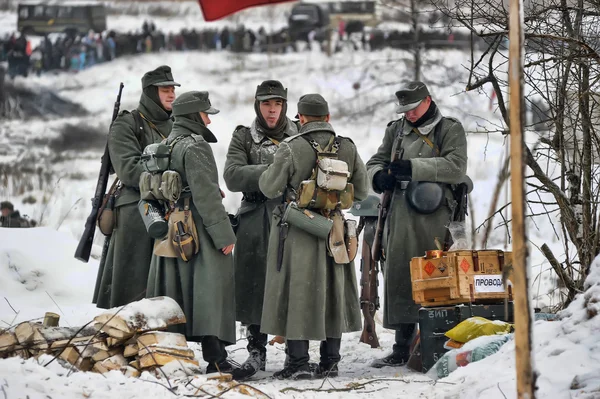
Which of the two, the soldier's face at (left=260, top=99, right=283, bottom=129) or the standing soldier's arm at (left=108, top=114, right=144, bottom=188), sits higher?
the soldier's face at (left=260, top=99, right=283, bottom=129)

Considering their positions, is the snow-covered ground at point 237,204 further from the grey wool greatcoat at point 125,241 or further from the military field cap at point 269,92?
the military field cap at point 269,92

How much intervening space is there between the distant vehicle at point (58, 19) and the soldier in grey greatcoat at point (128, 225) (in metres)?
27.8

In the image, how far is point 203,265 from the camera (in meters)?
7.95

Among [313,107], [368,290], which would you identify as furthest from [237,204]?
[313,107]

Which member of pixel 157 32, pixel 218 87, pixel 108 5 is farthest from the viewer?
pixel 108 5

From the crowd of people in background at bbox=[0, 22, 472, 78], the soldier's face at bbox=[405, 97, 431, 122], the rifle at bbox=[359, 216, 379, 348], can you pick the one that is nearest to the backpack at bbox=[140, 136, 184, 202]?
the soldier's face at bbox=[405, 97, 431, 122]

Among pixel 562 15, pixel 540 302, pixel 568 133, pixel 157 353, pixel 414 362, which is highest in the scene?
pixel 562 15

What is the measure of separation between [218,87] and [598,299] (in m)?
26.8

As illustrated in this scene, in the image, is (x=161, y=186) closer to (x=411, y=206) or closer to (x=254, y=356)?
(x=254, y=356)

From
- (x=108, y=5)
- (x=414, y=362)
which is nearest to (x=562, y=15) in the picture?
(x=414, y=362)

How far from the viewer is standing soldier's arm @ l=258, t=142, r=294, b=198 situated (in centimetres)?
787

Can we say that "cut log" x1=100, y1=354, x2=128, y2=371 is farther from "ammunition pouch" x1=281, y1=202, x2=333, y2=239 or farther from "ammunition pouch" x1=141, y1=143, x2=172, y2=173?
"ammunition pouch" x1=281, y1=202, x2=333, y2=239

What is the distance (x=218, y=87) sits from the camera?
105 feet

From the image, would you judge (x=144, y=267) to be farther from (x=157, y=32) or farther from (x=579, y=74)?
(x=157, y=32)
